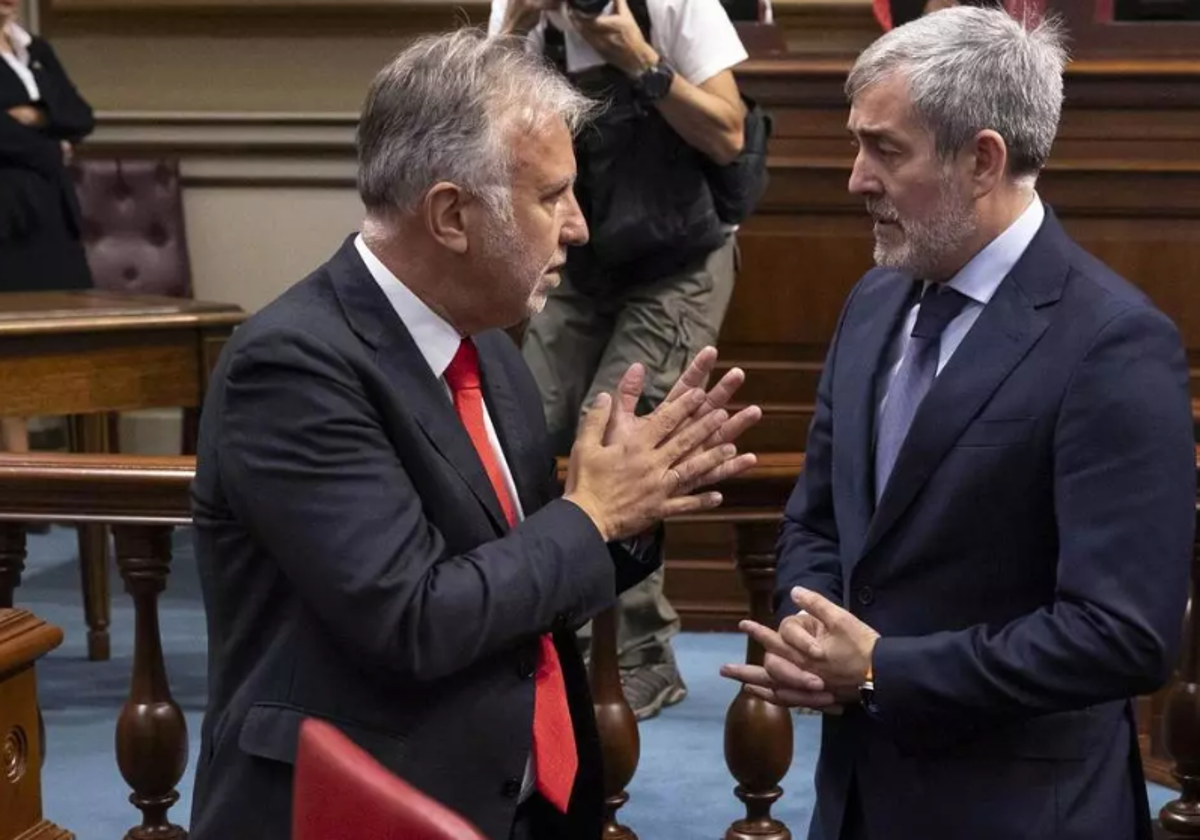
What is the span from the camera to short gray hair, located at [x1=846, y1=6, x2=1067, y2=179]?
69.9 inches

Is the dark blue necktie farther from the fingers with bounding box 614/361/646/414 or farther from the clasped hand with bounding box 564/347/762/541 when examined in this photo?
the fingers with bounding box 614/361/646/414

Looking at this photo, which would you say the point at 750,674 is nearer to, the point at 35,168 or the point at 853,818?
the point at 853,818

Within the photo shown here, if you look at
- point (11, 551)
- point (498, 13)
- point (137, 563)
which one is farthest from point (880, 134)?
point (498, 13)

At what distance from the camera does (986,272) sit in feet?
5.99

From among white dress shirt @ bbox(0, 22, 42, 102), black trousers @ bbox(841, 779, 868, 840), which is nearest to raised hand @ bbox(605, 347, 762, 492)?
black trousers @ bbox(841, 779, 868, 840)

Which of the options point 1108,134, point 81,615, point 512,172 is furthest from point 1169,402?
point 81,615

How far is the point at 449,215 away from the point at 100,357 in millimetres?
2427

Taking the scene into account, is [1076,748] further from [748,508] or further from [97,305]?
[97,305]

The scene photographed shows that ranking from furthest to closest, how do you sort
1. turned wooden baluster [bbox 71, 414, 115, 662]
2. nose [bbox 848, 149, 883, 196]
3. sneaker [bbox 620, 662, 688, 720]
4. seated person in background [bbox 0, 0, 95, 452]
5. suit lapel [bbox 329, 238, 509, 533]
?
1. seated person in background [bbox 0, 0, 95, 452]
2. turned wooden baluster [bbox 71, 414, 115, 662]
3. sneaker [bbox 620, 662, 688, 720]
4. nose [bbox 848, 149, 883, 196]
5. suit lapel [bbox 329, 238, 509, 533]

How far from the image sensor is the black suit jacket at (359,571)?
163cm

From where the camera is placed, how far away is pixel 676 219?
11.4 feet

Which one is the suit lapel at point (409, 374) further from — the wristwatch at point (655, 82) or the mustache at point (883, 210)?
the wristwatch at point (655, 82)

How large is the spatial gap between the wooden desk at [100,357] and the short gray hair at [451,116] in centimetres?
226

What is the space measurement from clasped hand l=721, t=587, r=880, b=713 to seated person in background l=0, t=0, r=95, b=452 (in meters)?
4.05
